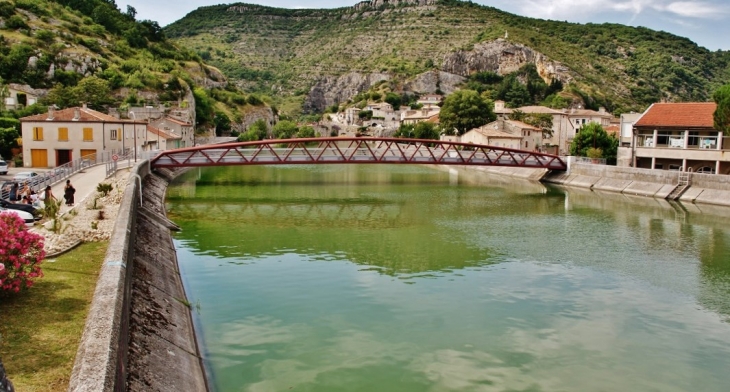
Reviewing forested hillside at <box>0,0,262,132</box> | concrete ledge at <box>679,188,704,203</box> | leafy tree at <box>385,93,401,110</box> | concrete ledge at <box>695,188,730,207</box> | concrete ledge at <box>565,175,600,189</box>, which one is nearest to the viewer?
concrete ledge at <box>695,188,730,207</box>

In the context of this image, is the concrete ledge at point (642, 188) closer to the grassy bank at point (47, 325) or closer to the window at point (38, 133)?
the grassy bank at point (47, 325)

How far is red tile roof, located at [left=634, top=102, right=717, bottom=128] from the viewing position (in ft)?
155

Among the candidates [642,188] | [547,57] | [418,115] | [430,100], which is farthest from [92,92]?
[547,57]

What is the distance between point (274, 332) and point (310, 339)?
97 cm

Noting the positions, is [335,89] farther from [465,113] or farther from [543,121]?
[543,121]

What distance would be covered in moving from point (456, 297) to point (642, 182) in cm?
3327

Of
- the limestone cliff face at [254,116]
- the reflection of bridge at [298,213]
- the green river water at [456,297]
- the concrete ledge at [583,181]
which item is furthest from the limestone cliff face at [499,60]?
the reflection of bridge at [298,213]

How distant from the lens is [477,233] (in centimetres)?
2878

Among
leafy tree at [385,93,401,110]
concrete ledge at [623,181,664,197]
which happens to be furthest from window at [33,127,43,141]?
leafy tree at [385,93,401,110]

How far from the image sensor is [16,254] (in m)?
11.3

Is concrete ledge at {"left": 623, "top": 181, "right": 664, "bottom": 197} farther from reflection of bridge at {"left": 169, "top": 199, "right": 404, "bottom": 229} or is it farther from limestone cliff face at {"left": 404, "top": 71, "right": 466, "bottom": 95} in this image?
limestone cliff face at {"left": 404, "top": 71, "right": 466, "bottom": 95}

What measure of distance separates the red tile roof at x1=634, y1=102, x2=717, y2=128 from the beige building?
128 feet

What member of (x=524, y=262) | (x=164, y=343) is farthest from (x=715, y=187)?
(x=164, y=343)

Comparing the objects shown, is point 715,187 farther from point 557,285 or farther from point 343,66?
point 343,66
